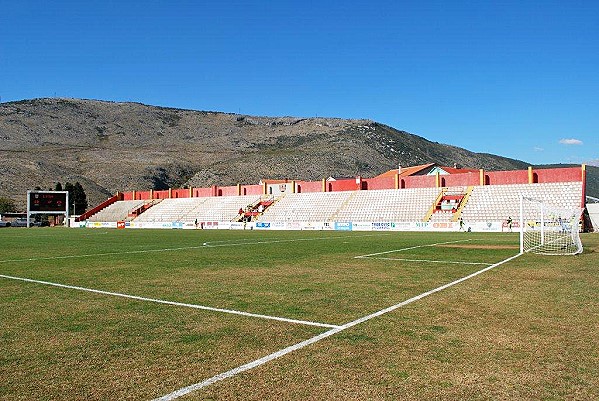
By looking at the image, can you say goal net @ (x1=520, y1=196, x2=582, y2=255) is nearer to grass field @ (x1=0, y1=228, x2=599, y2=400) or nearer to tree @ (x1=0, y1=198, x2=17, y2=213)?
grass field @ (x1=0, y1=228, x2=599, y2=400)

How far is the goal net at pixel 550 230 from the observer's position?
19.6 m

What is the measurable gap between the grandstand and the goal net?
3781 mm

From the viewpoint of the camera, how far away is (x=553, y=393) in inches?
162

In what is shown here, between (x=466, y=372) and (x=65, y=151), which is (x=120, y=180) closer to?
(x=65, y=151)

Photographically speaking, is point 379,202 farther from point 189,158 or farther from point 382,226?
point 189,158

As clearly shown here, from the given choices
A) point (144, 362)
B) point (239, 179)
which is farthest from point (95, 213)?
point (144, 362)

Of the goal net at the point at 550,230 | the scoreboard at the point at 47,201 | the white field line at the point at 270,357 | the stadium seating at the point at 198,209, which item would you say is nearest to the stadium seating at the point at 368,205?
the stadium seating at the point at 198,209

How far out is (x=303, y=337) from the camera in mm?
5949

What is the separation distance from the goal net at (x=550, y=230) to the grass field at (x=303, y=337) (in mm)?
8979

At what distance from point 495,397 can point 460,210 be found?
44.1 m

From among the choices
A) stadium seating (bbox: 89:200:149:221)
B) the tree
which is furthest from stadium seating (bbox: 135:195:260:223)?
the tree

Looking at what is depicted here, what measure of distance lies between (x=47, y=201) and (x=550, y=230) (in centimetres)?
6457

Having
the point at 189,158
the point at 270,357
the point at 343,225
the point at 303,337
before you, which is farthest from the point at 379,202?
the point at 189,158

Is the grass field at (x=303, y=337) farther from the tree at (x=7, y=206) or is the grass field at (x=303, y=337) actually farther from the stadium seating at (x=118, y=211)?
the tree at (x=7, y=206)
